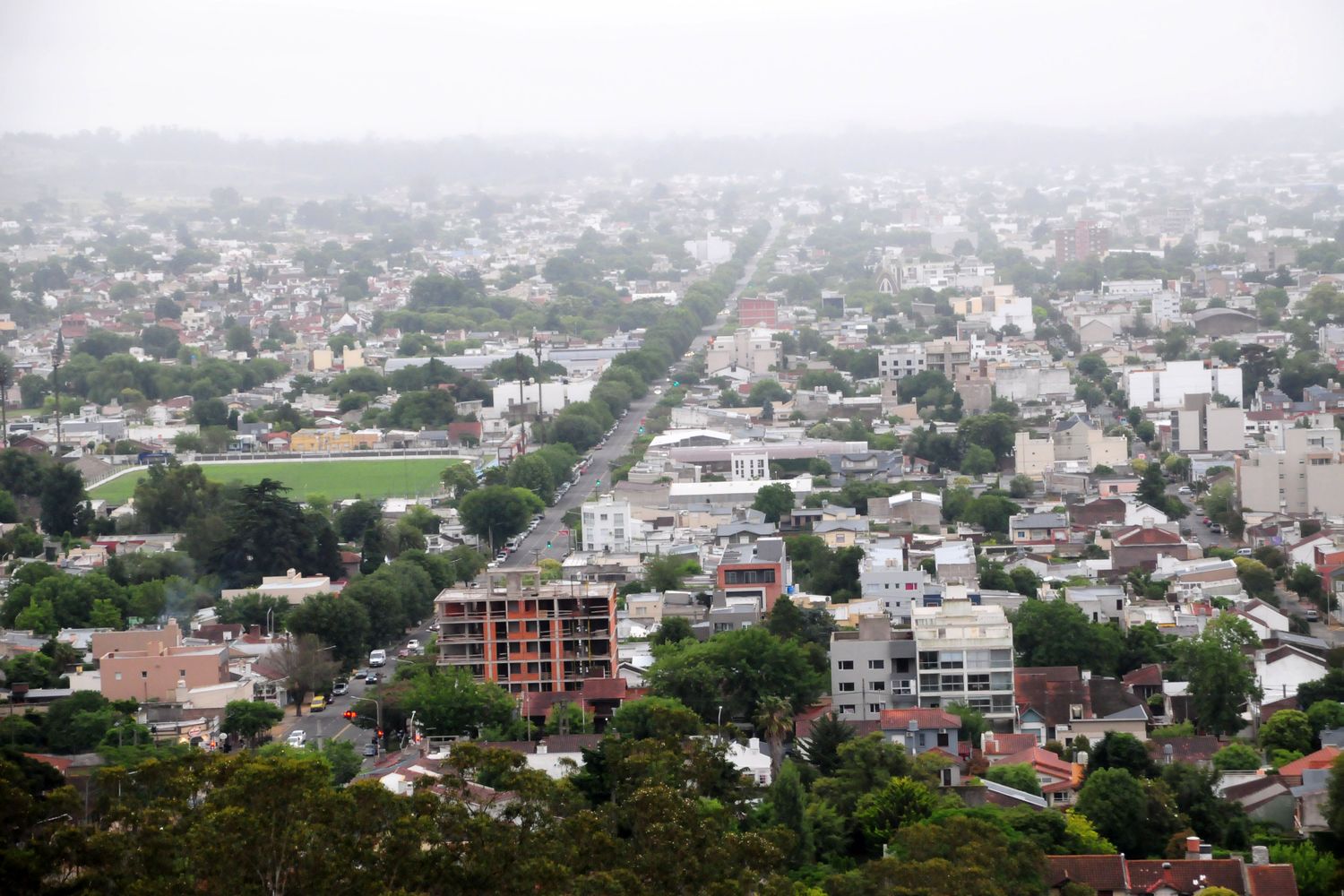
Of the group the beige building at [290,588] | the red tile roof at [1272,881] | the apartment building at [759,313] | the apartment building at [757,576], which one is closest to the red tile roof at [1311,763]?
the red tile roof at [1272,881]

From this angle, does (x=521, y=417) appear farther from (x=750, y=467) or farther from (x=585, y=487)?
(x=750, y=467)

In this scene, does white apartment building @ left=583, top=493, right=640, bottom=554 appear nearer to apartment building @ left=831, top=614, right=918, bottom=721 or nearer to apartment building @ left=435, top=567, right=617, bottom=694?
apartment building @ left=435, top=567, right=617, bottom=694

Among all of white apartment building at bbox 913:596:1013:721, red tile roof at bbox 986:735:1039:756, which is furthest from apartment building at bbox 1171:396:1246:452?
red tile roof at bbox 986:735:1039:756

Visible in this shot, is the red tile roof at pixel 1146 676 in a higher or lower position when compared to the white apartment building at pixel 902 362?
higher

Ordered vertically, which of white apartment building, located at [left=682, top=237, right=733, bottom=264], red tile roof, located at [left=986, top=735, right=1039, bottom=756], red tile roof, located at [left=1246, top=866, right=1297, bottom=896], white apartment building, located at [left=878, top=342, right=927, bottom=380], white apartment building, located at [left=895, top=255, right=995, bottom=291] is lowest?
white apartment building, located at [left=682, top=237, right=733, bottom=264]

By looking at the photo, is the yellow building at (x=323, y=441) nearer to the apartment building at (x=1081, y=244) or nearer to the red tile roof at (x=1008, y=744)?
the red tile roof at (x=1008, y=744)

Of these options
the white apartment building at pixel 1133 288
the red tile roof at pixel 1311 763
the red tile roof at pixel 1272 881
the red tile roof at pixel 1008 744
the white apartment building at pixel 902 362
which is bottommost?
the white apartment building at pixel 1133 288
